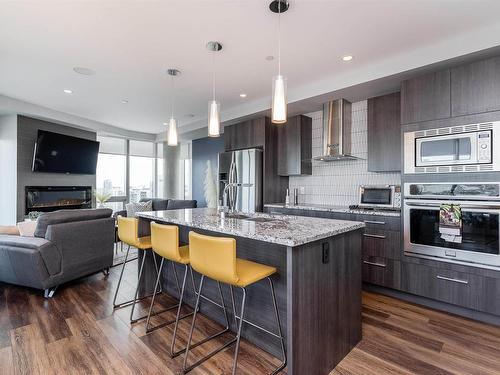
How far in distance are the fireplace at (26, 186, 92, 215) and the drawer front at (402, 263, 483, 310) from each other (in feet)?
21.2

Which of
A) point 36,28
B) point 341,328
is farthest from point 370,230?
point 36,28

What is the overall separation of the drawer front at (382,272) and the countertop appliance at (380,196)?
2.47 feet

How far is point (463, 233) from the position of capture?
101 inches

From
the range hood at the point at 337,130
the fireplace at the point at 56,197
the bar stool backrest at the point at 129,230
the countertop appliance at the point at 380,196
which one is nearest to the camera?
the bar stool backrest at the point at 129,230

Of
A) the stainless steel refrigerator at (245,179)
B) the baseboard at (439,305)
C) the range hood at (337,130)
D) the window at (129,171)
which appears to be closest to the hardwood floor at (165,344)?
the baseboard at (439,305)

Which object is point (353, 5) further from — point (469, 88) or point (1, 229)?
point (1, 229)

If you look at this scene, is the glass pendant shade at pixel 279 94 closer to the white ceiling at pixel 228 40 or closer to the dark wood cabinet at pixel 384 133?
the white ceiling at pixel 228 40

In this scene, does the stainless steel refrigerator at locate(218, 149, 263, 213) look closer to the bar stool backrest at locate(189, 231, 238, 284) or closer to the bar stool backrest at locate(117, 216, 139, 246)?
the bar stool backrest at locate(117, 216, 139, 246)

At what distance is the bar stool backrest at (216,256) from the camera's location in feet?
5.25

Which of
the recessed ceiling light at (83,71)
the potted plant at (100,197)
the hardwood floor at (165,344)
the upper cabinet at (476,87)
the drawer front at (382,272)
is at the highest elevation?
the recessed ceiling light at (83,71)

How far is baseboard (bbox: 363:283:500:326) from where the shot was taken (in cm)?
247

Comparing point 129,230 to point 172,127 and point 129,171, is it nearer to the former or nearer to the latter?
point 172,127

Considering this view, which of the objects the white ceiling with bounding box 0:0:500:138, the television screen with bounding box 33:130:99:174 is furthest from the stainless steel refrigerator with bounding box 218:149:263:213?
the television screen with bounding box 33:130:99:174

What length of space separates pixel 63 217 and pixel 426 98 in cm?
421
